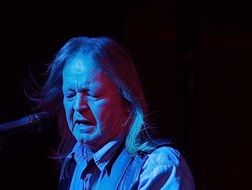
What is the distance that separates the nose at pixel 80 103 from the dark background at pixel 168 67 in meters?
0.81

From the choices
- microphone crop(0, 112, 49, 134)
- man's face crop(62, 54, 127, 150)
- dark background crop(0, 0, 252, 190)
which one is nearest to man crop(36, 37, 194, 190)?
man's face crop(62, 54, 127, 150)

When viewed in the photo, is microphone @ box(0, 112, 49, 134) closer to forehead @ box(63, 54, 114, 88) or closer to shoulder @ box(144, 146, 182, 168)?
forehead @ box(63, 54, 114, 88)

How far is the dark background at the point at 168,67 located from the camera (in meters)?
3.00

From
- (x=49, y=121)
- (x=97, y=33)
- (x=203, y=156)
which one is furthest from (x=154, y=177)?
(x=203, y=156)

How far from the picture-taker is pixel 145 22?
12.4 ft

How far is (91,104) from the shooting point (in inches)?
77.0

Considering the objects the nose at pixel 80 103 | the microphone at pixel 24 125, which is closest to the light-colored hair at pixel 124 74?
the nose at pixel 80 103

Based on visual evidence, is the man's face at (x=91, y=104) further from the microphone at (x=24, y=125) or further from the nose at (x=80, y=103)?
the microphone at (x=24, y=125)

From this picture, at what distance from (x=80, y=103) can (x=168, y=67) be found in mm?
2030

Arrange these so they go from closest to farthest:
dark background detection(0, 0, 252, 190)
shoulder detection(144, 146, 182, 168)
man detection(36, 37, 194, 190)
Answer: shoulder detection(144, 146, 182, 168) < man detection(36, 37, 194, 190) < dark background detection(0, 0, 252, 190)

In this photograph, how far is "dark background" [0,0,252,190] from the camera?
3.00 metres

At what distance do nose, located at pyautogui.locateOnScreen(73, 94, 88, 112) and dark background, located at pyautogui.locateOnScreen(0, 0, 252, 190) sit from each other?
0.81 meters

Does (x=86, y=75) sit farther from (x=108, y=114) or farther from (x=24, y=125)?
(x=24, y=125)

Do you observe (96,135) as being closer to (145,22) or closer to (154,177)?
(154,177)
